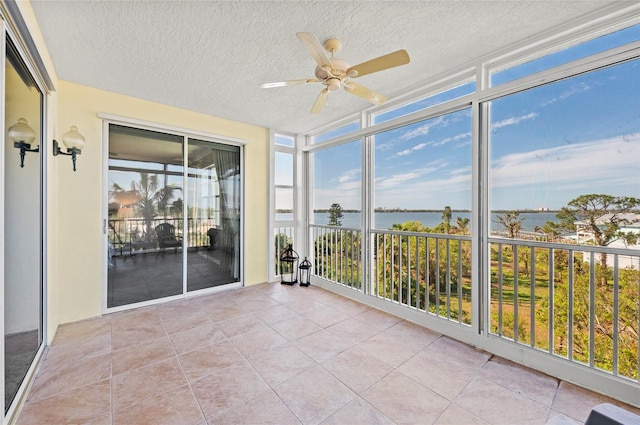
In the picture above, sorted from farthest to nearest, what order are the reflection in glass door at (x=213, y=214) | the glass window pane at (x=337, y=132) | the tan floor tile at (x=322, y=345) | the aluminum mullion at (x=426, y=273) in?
1. the glass window pane at (x=337, y=132)
2. the reflection in glass door at (x=213, y=214)
3. the aluminum mullion at (x=426, y=273)
4. the tan floor tile at (x=322, y=345)

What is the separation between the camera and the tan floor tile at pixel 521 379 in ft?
6.03

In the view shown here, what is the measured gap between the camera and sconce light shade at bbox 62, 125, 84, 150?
258 cm

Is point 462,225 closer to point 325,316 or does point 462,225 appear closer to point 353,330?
point 353,330

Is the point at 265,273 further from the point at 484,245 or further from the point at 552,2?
the point at 552,2

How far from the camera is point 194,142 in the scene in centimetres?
382

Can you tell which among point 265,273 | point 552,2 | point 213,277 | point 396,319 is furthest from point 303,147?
point 552,2

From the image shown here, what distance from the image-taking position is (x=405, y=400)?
1.78 meters

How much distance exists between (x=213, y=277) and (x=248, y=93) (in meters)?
2.63

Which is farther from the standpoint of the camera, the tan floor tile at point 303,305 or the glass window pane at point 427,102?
the tan floor tile at point 303,305

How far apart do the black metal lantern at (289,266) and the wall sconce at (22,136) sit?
3147 mm

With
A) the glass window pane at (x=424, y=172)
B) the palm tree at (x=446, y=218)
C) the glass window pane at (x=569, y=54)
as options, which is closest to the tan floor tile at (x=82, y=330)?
the glass window pane at (x=424, y=172)

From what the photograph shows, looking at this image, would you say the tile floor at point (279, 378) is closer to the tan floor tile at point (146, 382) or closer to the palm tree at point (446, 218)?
the tan floor tile at point (146, 382)

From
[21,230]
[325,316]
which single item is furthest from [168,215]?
[325,316]

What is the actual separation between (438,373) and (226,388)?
1.58m
